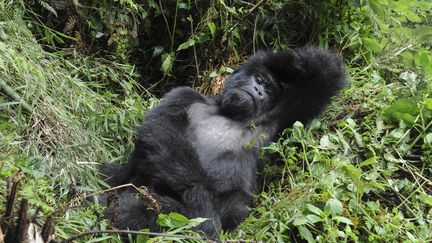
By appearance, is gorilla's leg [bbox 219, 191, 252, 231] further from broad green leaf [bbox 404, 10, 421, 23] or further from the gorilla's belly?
broad green leaf [bbox 404, 10, 421, 23]

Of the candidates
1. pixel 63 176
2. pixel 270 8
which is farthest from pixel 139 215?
pixel 270 8

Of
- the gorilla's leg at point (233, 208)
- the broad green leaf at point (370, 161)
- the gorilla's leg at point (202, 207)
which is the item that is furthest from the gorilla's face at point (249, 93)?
the broad green leaf at point (370, 161)

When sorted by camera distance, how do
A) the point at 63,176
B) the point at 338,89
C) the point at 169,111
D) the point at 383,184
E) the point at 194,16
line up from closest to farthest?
the point at 63,176 → the point at 383,184 → the point at 169,111 → the point at 338,89 → the point at 194,16

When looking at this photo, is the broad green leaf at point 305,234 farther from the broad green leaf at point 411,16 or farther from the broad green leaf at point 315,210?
the broad green leaf at point 411,16

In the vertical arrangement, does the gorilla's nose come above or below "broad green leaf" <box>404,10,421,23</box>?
below

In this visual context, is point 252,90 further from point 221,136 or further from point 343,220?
point 343,220

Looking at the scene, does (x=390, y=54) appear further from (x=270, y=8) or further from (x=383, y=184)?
(x=383, y=184)

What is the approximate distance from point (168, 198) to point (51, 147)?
2.46 ft

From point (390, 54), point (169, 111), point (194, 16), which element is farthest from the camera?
point (194, 16)

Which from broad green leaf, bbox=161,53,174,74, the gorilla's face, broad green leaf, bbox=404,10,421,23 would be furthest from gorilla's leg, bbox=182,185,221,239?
broad green leaf, bbox=404,10,421,23

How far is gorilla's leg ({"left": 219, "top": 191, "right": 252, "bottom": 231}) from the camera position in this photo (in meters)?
3.57

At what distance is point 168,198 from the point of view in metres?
3.38

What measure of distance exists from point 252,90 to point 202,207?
102 centimetres

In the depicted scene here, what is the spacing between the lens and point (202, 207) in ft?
11.3
